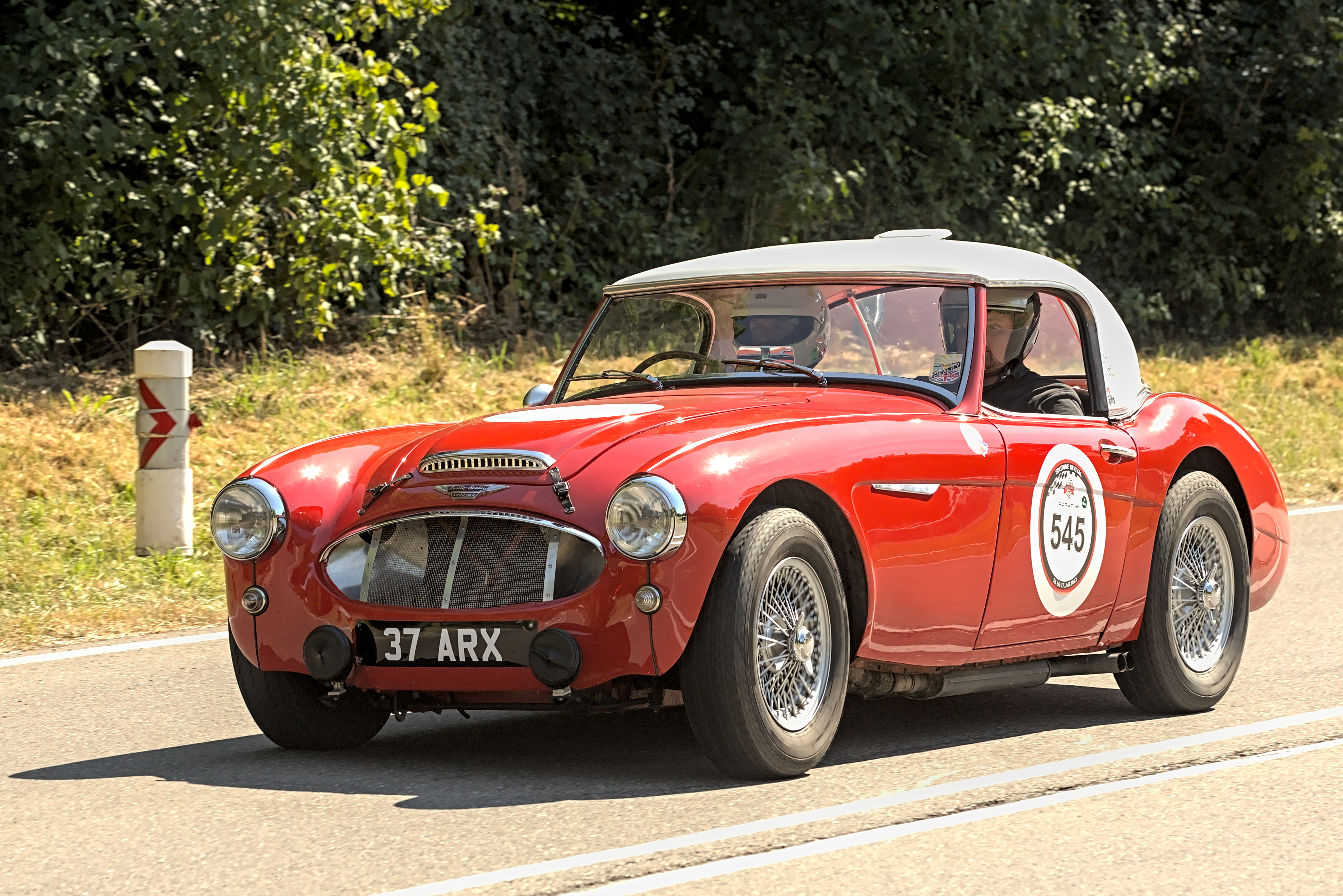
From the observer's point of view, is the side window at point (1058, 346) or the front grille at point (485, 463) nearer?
the front grille at point (485, 463)

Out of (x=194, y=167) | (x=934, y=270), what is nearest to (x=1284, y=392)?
(x=194, y=167)

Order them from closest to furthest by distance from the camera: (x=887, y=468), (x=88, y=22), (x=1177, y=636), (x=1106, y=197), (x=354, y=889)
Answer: (x=354, y=889) → (x=887, y=468) → (x=1177, y=636) → (x=88, y=22) → (x=1106, y=197)

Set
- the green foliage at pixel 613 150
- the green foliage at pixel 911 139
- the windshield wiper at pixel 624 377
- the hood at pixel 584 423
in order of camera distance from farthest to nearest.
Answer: the green foliage at pixel 911 139, the green foliage at pixel 613 150, the windshield wiper at pixel 624 377, the hood at pixel 584 423

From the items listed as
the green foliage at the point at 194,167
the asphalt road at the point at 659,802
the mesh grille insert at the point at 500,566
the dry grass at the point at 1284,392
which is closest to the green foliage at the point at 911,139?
the dry grass at the point at 1284,392

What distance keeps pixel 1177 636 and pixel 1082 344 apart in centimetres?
113

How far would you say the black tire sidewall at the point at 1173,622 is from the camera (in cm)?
637

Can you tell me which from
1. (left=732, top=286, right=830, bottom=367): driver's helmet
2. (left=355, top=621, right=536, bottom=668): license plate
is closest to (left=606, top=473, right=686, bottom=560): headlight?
(left=355, top=621, right=536, bottom=668): license plate

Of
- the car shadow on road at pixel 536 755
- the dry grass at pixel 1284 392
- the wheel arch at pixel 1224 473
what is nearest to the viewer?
the car shadow on road at pixel 536 755

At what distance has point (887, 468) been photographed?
5414 mm

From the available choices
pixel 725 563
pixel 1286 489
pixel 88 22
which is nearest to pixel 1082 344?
pixel 725 563

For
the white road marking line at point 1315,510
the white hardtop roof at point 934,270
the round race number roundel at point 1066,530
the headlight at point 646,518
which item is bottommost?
the white road marking line at point 1315,510

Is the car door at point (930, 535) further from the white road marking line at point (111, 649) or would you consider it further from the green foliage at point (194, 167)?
the green foliage at point (194, 167)

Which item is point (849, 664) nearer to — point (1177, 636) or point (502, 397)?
point (1177, 636)

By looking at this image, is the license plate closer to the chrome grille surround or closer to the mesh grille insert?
the mesh grille insert
